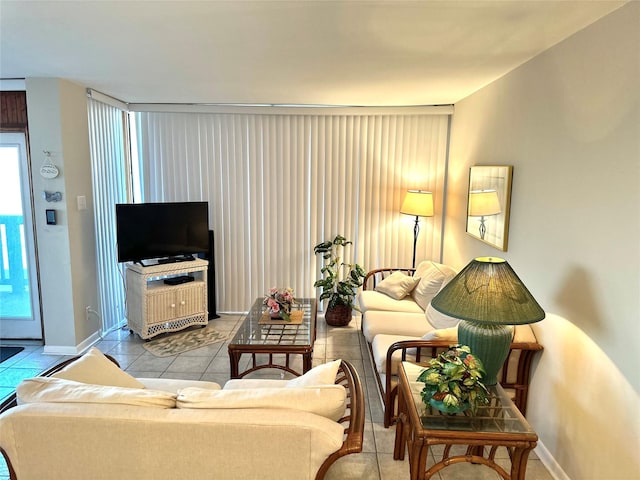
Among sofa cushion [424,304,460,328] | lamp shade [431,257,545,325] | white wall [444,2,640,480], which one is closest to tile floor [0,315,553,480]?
white wall [444,2,640,480]

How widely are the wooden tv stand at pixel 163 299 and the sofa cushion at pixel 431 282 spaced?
2.36 metres

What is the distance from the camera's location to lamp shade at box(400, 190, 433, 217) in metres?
4.46

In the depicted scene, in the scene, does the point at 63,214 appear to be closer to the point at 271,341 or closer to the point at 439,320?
the point at 271,341

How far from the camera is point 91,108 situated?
13.2 feet

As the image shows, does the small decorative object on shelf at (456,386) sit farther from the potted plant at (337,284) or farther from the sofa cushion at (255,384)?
the potted plant at (337,284)

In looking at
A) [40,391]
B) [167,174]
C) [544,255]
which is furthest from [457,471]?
[167,174]

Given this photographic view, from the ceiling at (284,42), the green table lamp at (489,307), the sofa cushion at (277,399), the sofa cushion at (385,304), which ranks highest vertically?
the ceiling at (284,42)

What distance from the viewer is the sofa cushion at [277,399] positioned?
1621mm

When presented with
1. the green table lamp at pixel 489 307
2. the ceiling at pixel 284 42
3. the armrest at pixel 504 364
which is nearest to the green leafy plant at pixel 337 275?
the ceiling at pixel 284 42

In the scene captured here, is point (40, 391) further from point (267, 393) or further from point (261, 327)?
point (261, 327)

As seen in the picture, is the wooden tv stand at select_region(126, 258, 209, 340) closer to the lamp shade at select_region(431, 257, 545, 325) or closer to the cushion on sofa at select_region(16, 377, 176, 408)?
the cushion on sofa at select_region(16, 377, 176, 408)

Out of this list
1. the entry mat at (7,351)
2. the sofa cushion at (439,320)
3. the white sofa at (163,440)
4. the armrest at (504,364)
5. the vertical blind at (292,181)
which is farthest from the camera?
the vertical blind at (292,181)

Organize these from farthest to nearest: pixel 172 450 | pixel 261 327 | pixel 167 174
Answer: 1. pixel 167 174
2. pixel 261 327
3. pixel 172 450

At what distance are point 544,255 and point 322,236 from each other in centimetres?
287
